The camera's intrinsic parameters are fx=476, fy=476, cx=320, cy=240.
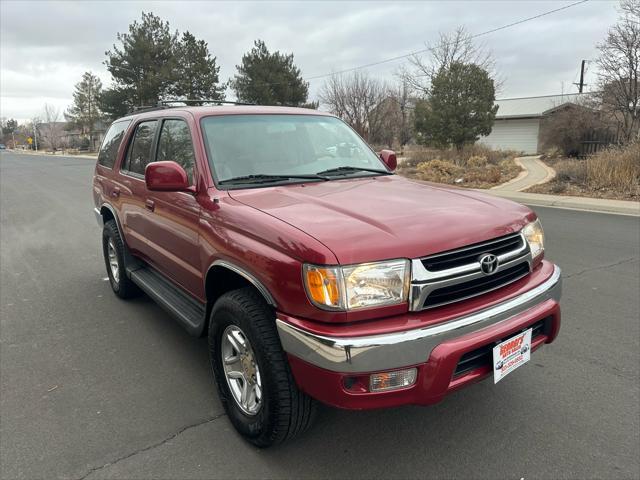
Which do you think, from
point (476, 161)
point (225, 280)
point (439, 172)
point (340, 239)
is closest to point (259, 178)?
point (225, 280)

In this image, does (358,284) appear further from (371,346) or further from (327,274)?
(371,346)

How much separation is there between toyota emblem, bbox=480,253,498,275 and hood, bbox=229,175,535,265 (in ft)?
0.31

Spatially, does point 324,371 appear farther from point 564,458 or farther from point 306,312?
point 564,458

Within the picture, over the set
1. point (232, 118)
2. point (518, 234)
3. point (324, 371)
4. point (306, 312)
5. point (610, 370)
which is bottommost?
point (610, 370)

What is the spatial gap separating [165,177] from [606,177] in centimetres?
1311

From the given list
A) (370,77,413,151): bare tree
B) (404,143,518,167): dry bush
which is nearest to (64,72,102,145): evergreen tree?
(370,77,413,151): bare tree

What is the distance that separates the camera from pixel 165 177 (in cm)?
293

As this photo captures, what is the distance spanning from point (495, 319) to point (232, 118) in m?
2.29

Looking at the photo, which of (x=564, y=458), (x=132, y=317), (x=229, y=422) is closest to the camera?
(x=564, y=458)

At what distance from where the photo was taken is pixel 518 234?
8.70ft

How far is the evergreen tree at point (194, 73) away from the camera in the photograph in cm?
4381

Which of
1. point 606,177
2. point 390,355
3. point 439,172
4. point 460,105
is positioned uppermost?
point 460,105

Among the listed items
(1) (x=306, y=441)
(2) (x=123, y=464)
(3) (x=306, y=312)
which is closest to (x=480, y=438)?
(1) (x=306, y=441)

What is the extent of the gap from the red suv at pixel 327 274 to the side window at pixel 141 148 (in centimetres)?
52
